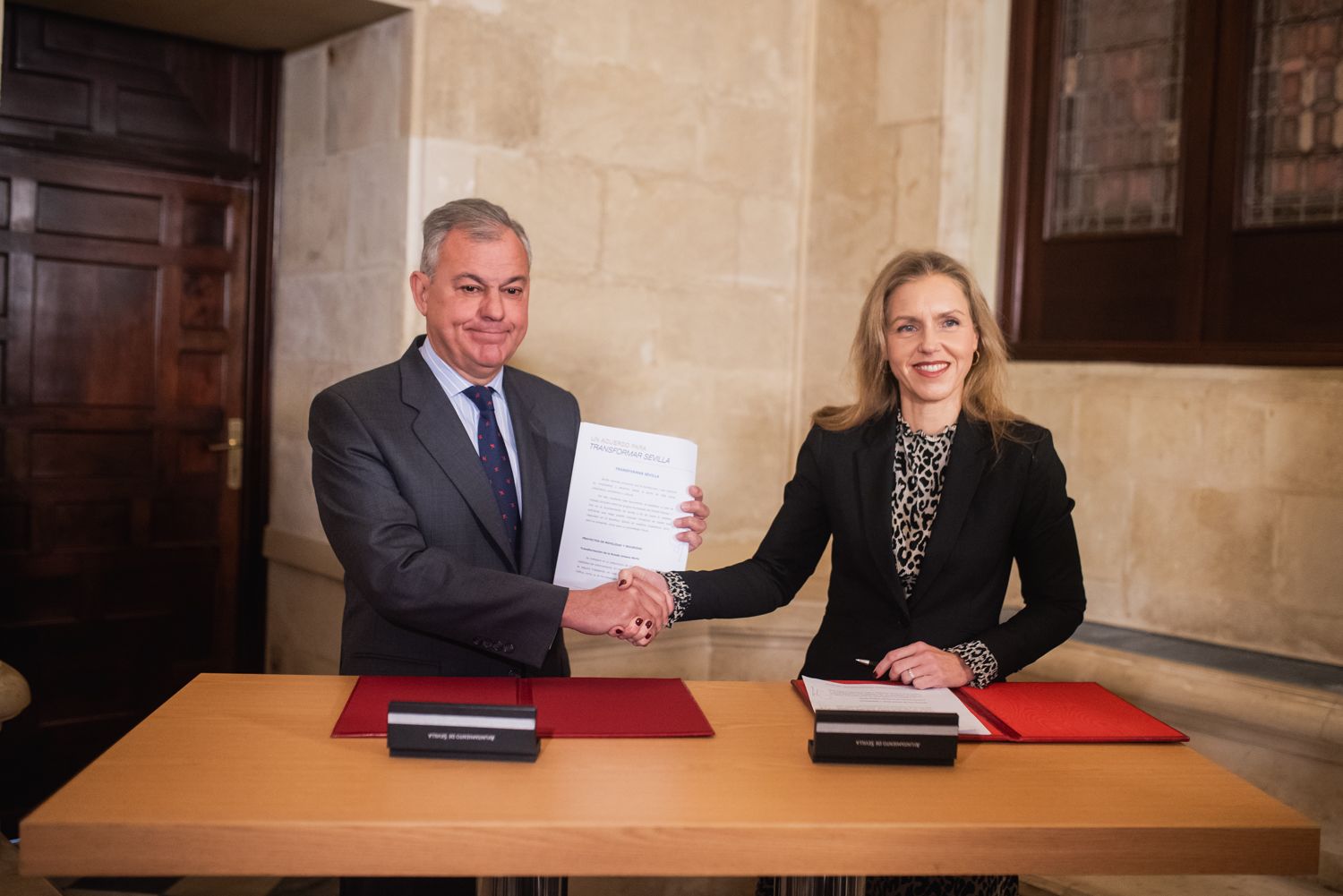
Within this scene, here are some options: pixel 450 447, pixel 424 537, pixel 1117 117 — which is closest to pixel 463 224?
pixel 450 447

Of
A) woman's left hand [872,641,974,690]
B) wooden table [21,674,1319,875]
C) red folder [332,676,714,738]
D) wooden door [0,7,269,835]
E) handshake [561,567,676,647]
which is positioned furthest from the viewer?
wooden door [0,7,269,835]

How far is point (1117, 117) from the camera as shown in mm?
4109

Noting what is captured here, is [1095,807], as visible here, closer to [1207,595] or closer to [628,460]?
[628,460]

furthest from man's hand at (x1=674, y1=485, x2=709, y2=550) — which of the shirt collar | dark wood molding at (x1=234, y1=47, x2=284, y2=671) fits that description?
dark wood molding at (x1=234, y1=47, x2=284, y2=671)

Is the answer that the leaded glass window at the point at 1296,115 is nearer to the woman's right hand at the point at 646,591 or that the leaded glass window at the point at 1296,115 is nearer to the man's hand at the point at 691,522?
the man's hand at the point at 691,522

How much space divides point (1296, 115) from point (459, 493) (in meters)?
2.93

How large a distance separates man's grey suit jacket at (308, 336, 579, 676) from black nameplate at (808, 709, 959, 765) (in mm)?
624

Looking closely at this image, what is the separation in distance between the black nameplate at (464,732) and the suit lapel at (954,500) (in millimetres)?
950

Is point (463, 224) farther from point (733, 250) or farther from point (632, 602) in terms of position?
point (733, 250)

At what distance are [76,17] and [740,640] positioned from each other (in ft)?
9.89

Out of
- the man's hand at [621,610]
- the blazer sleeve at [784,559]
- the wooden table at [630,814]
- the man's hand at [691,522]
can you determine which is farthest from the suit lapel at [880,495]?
the wooden table at [630,814]

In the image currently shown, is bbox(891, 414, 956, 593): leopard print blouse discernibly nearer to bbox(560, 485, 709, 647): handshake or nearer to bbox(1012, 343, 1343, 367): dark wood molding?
bbox(560, 485, 709, 647): handshake

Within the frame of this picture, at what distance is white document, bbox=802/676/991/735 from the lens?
1927 millimetres

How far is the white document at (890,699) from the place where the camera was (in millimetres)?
1927
